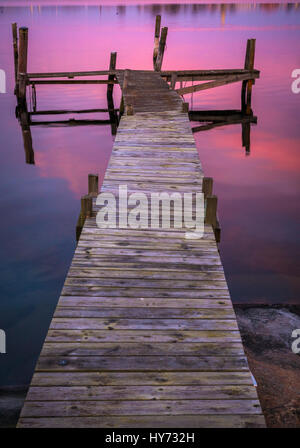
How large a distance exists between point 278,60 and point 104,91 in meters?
16.8

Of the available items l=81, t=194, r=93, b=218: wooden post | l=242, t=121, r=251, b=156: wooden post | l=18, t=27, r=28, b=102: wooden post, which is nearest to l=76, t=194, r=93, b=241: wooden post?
l=81, t=194, r=93, b=218: wooden post

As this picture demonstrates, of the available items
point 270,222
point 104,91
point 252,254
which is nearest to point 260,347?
point 252,254

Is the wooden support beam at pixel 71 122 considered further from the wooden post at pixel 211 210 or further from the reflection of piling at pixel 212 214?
the wooden post at pixel 211 210

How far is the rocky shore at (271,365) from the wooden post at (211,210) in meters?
1.63

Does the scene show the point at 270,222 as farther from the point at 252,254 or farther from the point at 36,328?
the point at 36,328

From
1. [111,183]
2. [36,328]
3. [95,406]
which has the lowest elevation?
[36,328]

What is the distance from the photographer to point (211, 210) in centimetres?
628

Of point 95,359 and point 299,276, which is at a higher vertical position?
point 95,359

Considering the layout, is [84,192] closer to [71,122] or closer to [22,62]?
[71,122]

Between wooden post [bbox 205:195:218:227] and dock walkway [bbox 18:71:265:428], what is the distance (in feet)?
0.71

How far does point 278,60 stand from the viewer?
34969mm

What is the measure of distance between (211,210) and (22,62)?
15.3 metres

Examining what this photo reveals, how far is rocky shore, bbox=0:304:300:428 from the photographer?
4789 millimetres

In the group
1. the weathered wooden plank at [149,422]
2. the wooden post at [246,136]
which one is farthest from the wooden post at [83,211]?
the wooden post at [246,136]
